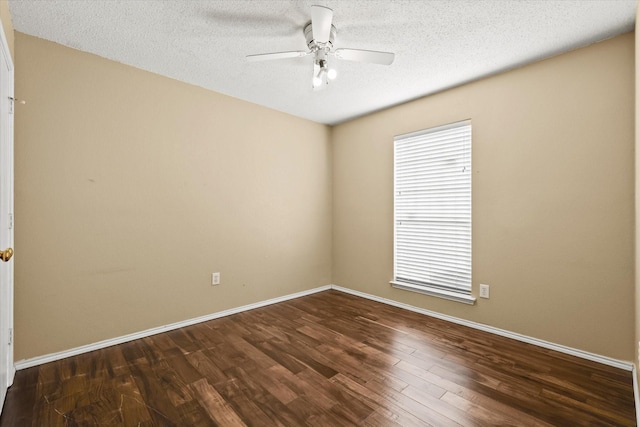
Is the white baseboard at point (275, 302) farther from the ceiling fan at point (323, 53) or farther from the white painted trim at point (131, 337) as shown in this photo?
the ceiling fan at point (323, 53)

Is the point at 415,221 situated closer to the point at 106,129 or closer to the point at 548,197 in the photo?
the point at 548,197

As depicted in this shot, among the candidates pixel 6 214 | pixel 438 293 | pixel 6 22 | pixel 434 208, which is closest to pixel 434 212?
pixel 434 208

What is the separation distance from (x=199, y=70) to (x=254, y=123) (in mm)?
908

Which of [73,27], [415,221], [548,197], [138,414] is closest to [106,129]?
[73,27]

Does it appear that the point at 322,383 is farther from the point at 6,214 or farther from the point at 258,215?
the point at 6,214

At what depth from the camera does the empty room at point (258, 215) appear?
6.04 ft

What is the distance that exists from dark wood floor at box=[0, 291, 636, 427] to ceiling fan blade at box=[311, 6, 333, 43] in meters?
2.34

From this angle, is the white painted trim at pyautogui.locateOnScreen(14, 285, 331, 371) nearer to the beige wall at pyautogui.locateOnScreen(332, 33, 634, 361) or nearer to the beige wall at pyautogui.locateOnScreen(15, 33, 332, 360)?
the beige wall at pyautogui.locateOnScreen(15, 33, 332, 360)

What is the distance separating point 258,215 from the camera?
3.56 meters

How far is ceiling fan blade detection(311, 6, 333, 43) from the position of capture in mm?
1716

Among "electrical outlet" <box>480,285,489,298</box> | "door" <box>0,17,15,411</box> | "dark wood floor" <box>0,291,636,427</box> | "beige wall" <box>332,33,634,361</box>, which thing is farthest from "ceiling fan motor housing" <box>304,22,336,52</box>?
"electrical outlet" <box>480,285,489,298</box>

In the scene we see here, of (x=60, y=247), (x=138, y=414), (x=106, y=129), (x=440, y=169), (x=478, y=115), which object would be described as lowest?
(x=138, y=414)

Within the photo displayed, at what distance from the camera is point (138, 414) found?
166cm

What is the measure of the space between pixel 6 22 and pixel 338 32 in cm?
217
